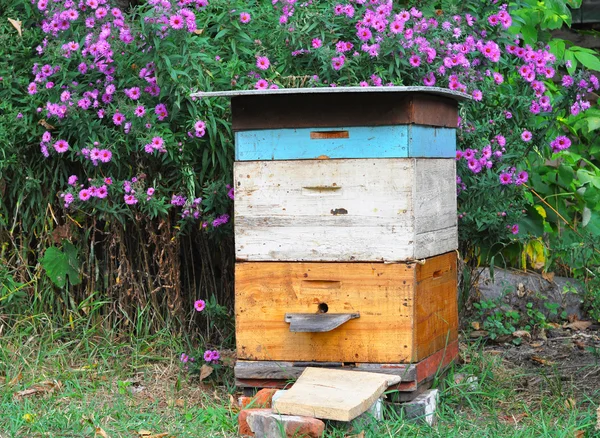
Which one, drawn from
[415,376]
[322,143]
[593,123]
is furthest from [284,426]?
[593,123]

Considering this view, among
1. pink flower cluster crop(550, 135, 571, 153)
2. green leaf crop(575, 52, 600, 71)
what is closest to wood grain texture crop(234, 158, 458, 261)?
pink flower cluster crop(550, 135, 571, 153)

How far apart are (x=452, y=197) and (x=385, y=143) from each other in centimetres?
61

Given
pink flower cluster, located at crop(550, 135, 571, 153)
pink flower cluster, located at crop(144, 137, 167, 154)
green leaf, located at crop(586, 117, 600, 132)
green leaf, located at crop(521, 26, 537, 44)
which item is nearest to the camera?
pink flower cluster, located at crop(144, 137, 167, 154)

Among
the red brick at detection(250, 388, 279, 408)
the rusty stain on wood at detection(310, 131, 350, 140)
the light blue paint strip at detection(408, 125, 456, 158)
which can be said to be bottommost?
the red brick at detection(250, 388, 279, 408)

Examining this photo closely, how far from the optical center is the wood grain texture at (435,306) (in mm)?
3434

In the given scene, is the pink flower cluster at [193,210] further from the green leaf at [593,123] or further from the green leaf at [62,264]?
the green leaf at [593,123]

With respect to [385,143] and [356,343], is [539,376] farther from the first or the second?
[385,143]

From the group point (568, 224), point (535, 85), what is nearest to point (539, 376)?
point (535, 85)

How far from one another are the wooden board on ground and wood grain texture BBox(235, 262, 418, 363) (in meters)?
0.11

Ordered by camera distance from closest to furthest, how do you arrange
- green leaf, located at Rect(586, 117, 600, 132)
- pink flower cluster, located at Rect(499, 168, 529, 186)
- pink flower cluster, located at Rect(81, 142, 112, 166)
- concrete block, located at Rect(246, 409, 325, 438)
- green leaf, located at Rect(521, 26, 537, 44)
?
concrete block, located at Rect(246, 409, 325, 438) → pink flower cluster, located at Rect(81, 142, 112, 166) → pink flower cluster, located at Rect(499, 168, 529, 186) → green leaf, located at Rect(521, 26, 537, 44) → green leaf, located at Rect(586, 117, 600, 132)

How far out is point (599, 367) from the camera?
13.4ft

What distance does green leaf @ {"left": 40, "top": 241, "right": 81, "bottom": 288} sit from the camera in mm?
4281

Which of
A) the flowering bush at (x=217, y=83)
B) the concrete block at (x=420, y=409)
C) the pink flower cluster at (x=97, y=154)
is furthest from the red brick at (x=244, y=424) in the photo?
the pink flower cluster at (x=97, y=154)

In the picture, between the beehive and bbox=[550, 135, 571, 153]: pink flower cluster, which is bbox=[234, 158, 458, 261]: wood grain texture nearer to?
the beehive
